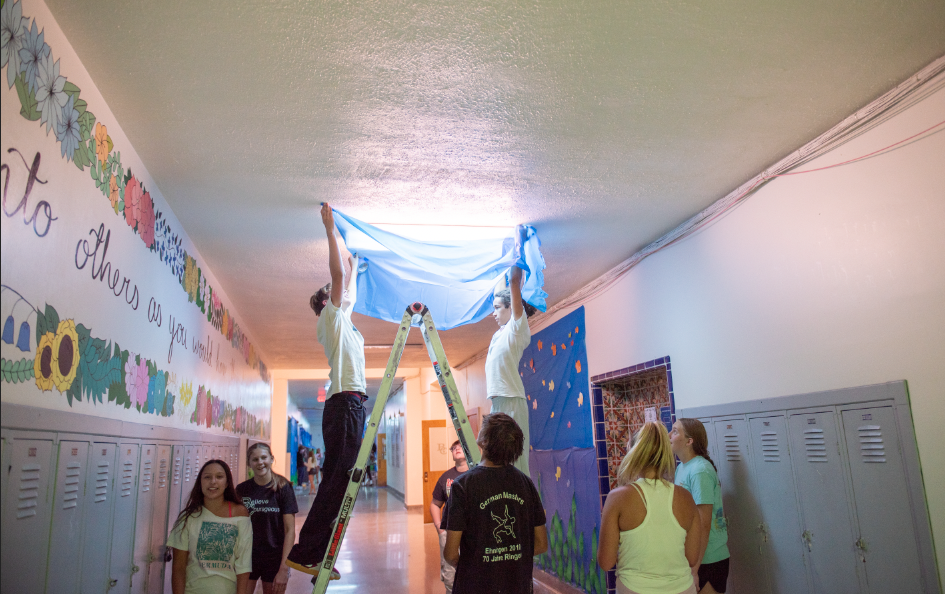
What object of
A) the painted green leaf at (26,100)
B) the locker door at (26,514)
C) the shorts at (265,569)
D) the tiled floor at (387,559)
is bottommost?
the tiled floor at (387,559)

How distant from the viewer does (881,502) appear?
101 inches

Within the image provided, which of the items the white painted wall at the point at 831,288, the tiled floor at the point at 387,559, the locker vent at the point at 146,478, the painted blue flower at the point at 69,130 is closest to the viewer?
the painted blue flower at the point at 69,130

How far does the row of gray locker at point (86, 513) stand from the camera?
1792 millimetres

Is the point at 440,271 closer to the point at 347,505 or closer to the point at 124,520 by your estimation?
the point at 347,505

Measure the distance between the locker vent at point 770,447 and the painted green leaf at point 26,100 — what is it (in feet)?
11.3

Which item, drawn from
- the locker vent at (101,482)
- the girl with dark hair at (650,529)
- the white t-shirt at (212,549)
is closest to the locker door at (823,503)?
the girl with dark hair at (650,529)

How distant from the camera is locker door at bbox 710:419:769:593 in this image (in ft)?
10.9

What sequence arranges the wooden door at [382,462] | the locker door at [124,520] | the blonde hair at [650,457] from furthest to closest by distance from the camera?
the wooden door at [382,462] → the locker door at [124,520] → the blonde hair at [650,457]

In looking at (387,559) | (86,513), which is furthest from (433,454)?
(86,513)

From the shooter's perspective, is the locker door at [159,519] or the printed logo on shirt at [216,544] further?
the locker door at [159,519]

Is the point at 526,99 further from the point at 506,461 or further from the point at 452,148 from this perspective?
the point at 506,461

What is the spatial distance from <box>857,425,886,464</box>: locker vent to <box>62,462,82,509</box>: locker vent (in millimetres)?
3204

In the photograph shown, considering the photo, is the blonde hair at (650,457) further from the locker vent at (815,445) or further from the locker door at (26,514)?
the locker door at (26,514)

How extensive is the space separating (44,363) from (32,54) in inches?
37.7
